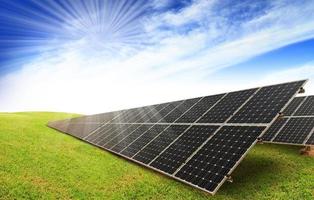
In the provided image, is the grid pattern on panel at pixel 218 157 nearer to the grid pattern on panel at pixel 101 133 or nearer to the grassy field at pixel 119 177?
the grassy field at pixel 119 177

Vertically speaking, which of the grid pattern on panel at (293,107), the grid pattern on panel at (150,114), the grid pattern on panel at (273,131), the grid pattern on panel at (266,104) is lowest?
the grid pattern on panel at (273,131)

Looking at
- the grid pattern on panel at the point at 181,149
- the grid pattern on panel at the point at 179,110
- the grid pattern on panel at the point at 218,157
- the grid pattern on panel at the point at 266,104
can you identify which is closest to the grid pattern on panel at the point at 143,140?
the grid pattern on panel at the point at 179,110

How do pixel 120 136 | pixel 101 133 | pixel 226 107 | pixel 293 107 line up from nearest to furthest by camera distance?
pixel 226 107 → pixel 120 136 → pixel 293 107 → pixel 101 133

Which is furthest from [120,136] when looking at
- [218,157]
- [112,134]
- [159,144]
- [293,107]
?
[293,107]

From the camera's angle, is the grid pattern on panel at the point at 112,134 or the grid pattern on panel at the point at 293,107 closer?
A: the grid pattern on panel at the point at 112,134

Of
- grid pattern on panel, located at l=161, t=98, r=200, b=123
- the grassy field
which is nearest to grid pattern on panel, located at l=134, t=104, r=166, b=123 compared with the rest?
grid pattern on panel, located at l=161, t=98, r=200, b=123

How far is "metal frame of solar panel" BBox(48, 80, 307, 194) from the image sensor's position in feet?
38.0

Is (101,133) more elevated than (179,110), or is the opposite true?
(179,110)

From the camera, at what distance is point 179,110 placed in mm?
20297

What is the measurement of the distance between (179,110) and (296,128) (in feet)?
28.2

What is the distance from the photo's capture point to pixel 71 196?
41.5 ft

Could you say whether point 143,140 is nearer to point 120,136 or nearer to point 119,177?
point 119,177

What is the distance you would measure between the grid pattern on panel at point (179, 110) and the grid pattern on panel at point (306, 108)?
8.49 m

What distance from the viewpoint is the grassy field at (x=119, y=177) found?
40.9 feet
